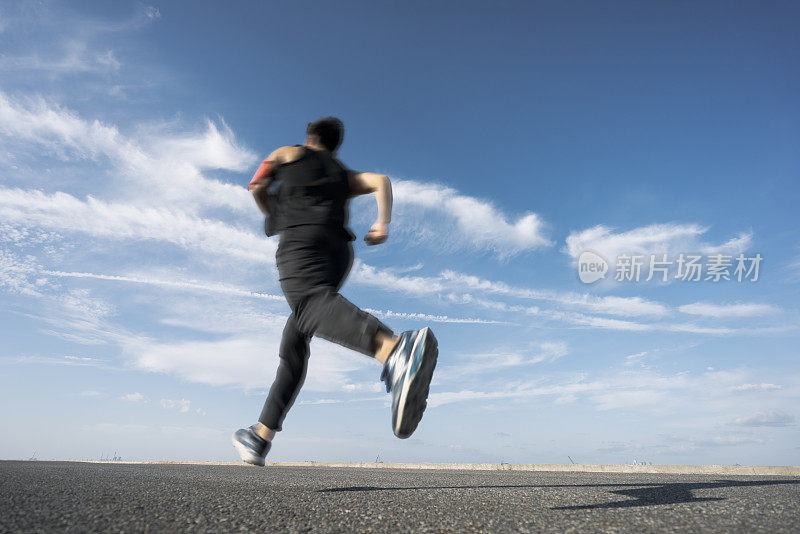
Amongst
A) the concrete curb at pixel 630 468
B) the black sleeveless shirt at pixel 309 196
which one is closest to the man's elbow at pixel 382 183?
the black sleeveless shirt at pixel 309 196

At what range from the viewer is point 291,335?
2877 mm

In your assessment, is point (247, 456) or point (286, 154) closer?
point (286, 154)

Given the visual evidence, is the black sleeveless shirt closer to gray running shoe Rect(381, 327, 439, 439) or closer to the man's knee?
the man's knee

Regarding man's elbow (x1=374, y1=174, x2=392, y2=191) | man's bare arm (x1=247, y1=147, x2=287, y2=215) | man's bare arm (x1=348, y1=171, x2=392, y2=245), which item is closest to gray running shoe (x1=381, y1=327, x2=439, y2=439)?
man's bare arm (x1=348, y1=171, x2=392, y2=245)

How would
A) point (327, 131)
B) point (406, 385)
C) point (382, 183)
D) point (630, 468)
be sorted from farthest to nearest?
point (630, 468) → point (327, 131) → point (382, 183) → point (406, 385)

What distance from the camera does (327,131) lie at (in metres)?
2.86

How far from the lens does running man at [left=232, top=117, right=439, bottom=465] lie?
2.15 metres

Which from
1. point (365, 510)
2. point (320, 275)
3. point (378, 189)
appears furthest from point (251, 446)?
point (378, 189)

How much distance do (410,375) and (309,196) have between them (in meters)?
1.06

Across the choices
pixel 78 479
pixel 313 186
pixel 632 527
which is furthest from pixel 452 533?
pixel 78 479

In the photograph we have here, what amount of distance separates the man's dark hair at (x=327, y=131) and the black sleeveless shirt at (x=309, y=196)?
0.82 ft

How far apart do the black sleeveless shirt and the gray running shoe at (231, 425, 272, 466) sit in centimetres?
124

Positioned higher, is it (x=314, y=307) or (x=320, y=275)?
(x=320, y=275)

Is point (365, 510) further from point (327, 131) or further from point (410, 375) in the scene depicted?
point (327, 131)
